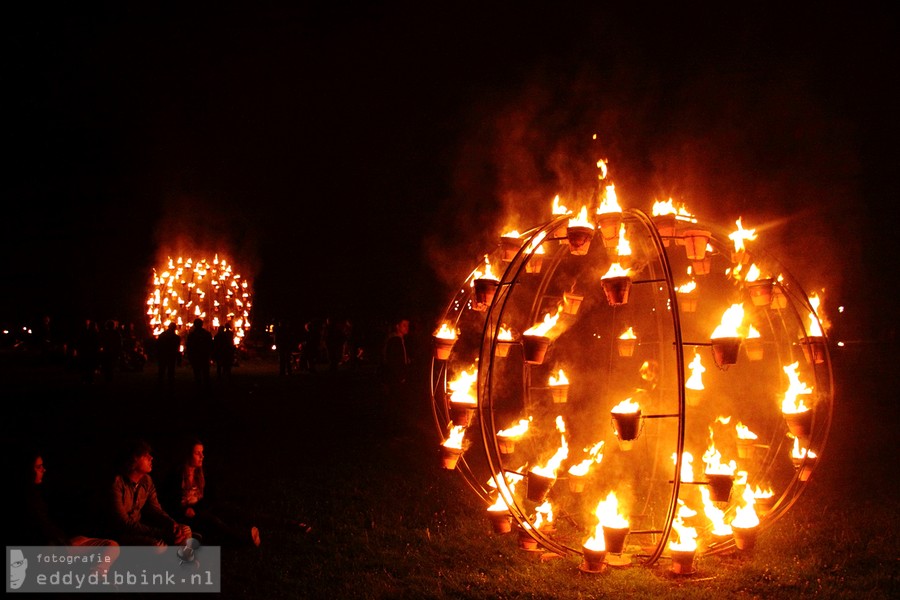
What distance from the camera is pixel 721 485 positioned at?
428 centimetres

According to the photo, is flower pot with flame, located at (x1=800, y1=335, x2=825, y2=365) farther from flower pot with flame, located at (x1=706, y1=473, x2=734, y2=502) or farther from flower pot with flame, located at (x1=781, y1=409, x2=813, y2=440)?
flower pot with flame, located at (x1=706, y1=473, x2=734, y2=502)

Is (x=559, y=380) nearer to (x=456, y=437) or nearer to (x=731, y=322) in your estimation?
(x=456, y=437)

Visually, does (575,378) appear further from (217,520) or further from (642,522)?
(217,520)

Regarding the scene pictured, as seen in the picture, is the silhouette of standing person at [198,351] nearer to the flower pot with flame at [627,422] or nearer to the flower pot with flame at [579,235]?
the flower pot with flame at [579,235]

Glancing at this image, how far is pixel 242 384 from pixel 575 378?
7812 millimetres

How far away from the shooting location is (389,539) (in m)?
5.44

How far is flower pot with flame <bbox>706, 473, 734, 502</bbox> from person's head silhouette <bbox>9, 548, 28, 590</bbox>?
14.7ft

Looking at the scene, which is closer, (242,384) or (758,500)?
(758,500)

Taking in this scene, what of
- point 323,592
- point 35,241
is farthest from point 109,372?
point 35,241

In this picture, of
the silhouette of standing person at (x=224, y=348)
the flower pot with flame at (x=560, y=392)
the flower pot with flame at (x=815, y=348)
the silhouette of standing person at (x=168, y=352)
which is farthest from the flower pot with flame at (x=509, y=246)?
the silhouette of standing person at (x=224, y=348)

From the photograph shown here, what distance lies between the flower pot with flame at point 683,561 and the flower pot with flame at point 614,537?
0.53 metres

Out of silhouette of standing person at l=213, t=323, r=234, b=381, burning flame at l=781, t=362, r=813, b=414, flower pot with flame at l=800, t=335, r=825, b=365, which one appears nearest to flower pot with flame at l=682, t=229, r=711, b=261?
flower pot with flame at l=800, t=335, r=825, b=365

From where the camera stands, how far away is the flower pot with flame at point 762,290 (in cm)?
456

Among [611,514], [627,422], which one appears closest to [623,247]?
[627,422]
